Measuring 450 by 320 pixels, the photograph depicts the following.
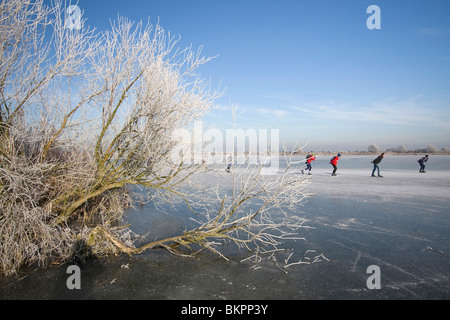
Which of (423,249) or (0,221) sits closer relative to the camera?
(0,221)

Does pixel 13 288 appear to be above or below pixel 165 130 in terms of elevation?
below

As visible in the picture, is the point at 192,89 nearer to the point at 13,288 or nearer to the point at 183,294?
the point at 183,294

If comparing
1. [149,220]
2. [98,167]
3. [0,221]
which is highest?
[98,167]

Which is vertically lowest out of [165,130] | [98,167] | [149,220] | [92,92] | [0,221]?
[149,220]

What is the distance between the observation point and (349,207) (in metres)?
8.12

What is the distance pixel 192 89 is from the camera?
569cm

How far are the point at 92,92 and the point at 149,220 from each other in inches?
149

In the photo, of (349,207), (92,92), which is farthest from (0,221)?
(349,207)
